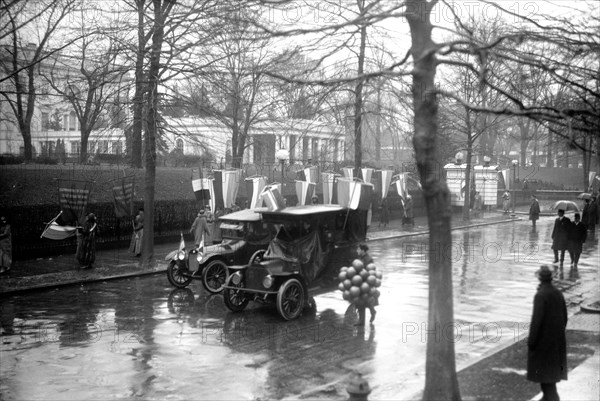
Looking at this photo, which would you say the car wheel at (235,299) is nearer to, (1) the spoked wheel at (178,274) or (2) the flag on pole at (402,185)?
(1) the spoked wheel at (178,274)

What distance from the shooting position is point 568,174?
81750 millimetres

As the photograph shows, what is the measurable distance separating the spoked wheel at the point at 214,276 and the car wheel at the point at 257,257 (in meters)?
1.49

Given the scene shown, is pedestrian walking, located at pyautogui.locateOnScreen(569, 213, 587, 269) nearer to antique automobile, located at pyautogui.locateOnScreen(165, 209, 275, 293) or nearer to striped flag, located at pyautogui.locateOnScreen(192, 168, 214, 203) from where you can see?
antique automobile, located at pyautogui.locateOnScreen(165, 209, 275, 293)

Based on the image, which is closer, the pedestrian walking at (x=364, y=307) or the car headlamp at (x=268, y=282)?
the pedestrian walking at (x=364, y=307)

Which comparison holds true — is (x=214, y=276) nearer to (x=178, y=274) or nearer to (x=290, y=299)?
(x=178, y=274)

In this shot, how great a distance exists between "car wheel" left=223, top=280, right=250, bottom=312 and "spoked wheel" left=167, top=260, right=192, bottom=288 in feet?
10.3

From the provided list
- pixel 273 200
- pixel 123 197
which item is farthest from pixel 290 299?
pixel 123 197

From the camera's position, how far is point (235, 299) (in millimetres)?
13617

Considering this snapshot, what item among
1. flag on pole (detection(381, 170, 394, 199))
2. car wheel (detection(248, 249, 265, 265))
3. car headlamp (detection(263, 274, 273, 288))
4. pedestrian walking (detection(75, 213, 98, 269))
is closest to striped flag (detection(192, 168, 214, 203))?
pedestrian walking (detection(75, 213, 98, 269))

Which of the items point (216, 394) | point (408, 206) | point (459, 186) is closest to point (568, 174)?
point (459, 186)

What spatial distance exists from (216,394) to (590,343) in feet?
20.3

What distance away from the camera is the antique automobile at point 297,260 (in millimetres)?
13125

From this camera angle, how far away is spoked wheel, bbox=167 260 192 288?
1647 centimetres

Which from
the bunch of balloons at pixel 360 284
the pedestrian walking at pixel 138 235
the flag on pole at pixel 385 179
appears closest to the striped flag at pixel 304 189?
the flag on pole at pixel 385 179
